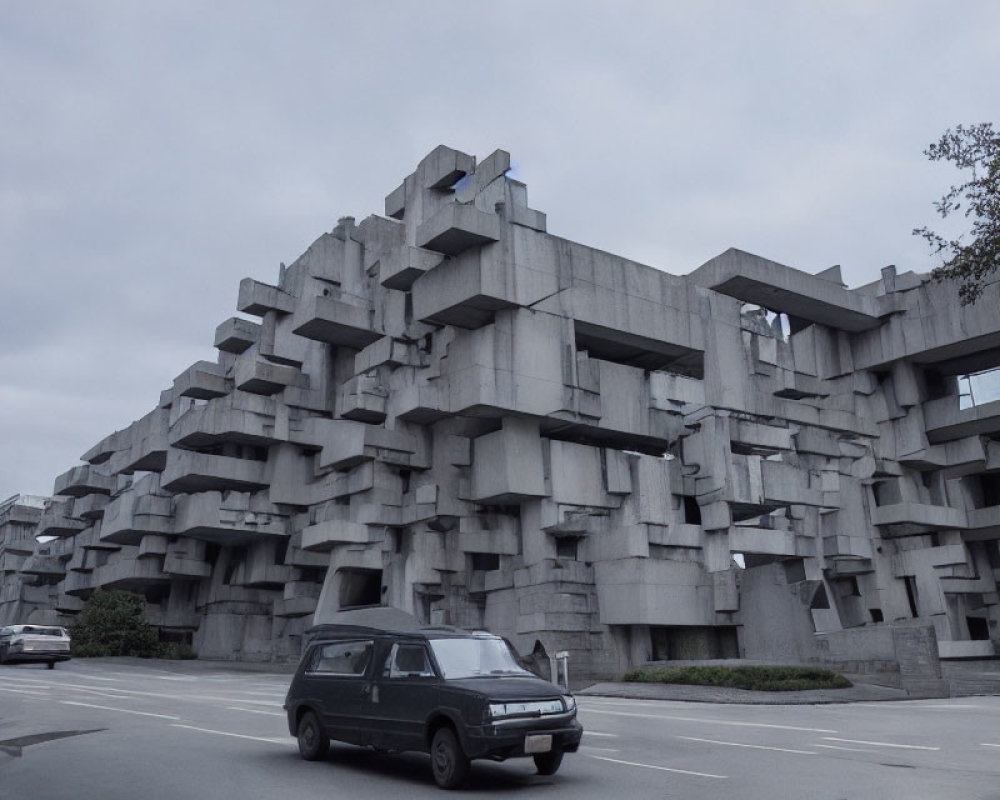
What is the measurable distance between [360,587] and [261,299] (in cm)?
1673

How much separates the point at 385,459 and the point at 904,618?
2644 cm

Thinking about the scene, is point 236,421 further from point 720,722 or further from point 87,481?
point 720,722

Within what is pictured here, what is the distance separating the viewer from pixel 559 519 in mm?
38531

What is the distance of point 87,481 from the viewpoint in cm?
6888

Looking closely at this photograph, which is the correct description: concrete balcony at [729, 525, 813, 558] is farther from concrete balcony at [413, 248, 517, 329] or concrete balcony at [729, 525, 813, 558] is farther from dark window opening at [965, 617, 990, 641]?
dark window opening at [965, 617, 990, 641]

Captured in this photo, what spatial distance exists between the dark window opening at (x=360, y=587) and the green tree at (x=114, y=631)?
13986mm

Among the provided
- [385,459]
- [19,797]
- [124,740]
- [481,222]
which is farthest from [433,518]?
[19,797]

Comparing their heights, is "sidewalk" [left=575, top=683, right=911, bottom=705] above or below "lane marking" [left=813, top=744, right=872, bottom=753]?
above

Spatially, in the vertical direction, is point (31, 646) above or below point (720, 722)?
above

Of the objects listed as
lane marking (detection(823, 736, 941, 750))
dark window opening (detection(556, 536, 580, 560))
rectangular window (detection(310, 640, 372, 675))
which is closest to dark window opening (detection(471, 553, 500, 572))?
dark window opening (detection(556, 536, 580, 560))

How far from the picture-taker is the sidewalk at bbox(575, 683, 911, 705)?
24.1 meters

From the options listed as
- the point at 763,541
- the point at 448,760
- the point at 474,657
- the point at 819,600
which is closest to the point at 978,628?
the point at 763,541

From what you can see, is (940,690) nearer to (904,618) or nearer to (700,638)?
(700,638)

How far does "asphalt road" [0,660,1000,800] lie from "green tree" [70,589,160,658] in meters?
30.7
